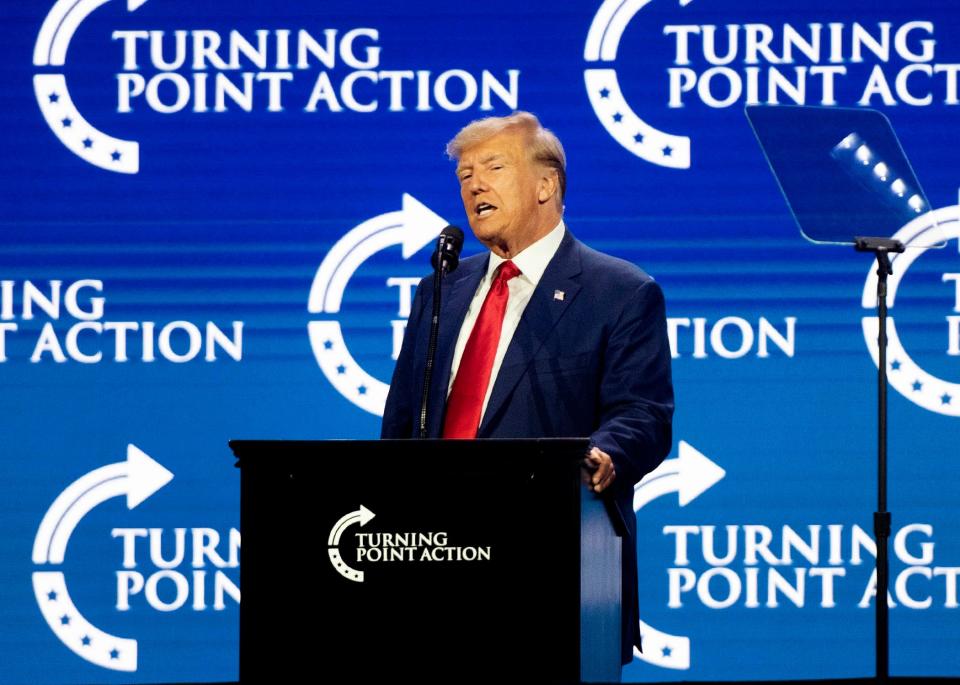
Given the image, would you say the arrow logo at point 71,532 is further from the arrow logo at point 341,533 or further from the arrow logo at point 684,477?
the arrow logo at point 341,533

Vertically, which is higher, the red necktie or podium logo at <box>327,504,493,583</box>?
the red necktie

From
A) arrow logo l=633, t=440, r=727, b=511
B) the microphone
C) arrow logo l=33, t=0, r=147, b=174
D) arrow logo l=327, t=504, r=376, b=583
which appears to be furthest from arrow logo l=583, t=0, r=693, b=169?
arrow logo l=327, t=504, r=376, b=583

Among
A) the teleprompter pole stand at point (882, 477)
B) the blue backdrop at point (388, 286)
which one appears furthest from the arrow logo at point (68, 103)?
the teleprompter pole stand at point (882, 477)

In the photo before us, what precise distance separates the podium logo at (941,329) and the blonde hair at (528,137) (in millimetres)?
1489

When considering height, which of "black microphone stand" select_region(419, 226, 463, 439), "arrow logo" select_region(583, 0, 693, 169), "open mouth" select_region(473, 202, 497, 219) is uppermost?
"arrow logo" select_region(583, 0, 693, 169)

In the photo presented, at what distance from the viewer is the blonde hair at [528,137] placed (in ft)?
9.99

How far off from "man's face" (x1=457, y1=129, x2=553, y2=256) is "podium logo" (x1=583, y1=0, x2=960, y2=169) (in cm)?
118

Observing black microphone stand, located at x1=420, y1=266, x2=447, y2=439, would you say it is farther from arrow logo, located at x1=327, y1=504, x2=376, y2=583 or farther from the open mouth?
the open mouth

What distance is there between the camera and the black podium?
204 centimetres

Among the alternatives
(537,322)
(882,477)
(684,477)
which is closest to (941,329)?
(684,477)

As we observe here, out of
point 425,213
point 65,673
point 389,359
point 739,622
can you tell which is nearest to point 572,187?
point 425,213

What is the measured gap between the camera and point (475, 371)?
9.67ft

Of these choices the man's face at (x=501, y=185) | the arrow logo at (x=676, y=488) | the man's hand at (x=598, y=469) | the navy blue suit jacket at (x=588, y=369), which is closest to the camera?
the man's hand at (x=598, y=469)

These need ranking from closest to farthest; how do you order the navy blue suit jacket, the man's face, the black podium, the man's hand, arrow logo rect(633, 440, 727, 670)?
1. the black podium
2. the man's hand
3. the navy blue suit jacket
4. the man's face
5. arrow logo rect(633, 440, 727, 670)
